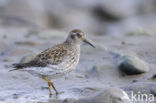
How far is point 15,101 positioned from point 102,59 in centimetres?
413

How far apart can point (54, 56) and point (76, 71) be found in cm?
197

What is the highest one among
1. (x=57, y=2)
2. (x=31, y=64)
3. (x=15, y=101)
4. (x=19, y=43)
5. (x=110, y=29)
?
(x=57, y=2)

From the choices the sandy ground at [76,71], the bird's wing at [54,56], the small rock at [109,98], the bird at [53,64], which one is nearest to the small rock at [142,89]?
the sandy ground at [76,71]

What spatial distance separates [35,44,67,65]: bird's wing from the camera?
27.5ft

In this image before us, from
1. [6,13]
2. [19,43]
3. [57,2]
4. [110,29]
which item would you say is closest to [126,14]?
[110,29]

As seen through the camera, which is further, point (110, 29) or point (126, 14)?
point (126, 14)

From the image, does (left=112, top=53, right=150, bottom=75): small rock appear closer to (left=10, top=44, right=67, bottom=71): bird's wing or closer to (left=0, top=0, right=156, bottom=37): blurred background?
(left=10, top=44, right=67, bottom=71): bird's wing

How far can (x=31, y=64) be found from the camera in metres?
8.37

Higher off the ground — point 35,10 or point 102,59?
point 35,10

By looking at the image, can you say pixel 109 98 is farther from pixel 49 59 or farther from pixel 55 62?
pixel 49 59

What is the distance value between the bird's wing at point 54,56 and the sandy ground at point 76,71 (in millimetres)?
740

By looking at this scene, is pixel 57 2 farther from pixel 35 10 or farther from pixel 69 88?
pixel 69 88

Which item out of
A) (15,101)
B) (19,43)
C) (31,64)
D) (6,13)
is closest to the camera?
(15,101)

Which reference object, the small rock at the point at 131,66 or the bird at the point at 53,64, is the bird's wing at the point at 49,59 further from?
the small rock at the point at 131,66
